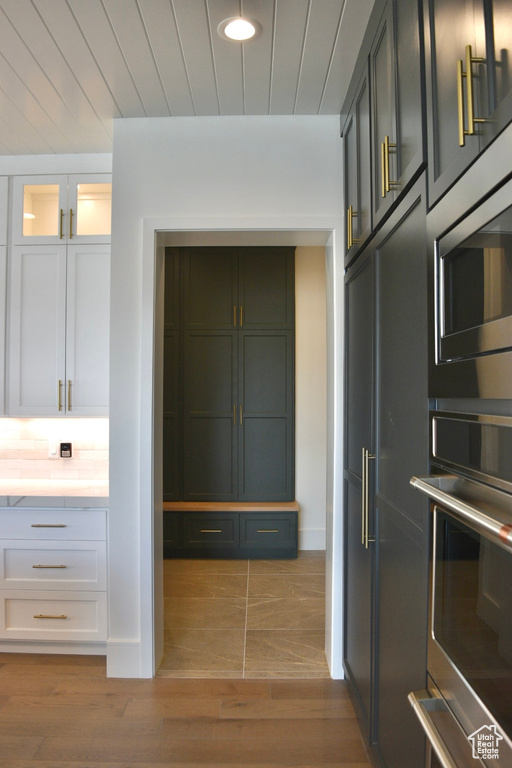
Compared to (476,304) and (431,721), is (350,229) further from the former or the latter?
(431,721)

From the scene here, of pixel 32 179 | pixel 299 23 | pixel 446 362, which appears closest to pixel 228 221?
pixel 299 23

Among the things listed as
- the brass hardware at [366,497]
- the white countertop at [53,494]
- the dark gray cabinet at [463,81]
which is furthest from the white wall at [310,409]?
the dark gray cabinet at [463,81]

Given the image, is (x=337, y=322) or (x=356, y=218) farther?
(x=337, y=322)

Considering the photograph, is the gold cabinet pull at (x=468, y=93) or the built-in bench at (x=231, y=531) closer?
the gold cabinet pull at (x=468, y=93)

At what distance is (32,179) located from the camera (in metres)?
3.11

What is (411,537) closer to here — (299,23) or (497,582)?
(497,582)

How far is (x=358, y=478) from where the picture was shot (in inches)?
87.3

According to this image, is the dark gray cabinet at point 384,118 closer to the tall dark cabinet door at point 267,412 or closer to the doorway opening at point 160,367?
the doorway opening at point 160,367

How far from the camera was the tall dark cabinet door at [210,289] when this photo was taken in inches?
180

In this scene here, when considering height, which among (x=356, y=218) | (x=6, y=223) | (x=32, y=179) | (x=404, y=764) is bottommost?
(x=404, y=764)

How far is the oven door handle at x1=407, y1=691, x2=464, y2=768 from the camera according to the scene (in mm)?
1022

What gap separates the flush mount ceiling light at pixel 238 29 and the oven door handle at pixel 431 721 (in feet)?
7.06

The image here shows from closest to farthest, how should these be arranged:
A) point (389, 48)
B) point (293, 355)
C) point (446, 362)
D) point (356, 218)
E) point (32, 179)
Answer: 1. point (446, 362)
2. point (389, 48)
3. point (356, 218)
4. point (32, 179)
5. point (293, 355)

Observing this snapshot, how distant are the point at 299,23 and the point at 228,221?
897 mm
